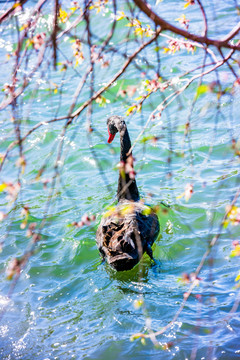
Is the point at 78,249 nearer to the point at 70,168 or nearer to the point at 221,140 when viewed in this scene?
the point at 70,168

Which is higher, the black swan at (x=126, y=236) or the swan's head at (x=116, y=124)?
the swan's head at (x=116, y=124)

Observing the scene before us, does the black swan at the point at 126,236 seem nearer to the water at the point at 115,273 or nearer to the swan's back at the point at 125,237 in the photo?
the swan's back at the point at 125,237

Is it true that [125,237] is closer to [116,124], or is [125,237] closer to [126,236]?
[126,236]

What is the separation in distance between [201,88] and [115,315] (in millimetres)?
2983

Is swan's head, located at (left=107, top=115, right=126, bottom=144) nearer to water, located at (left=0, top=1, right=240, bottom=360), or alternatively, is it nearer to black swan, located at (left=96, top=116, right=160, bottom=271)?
water, located at (left=0, top=1, right=240, bottom=360)

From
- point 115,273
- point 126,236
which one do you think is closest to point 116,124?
point 126,236

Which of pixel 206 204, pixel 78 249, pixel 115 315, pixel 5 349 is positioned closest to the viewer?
pixel 5 349

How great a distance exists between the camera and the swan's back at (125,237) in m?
4.64

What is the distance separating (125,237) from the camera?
4707 millimetres

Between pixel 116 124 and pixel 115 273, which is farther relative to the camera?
pixel 116 124

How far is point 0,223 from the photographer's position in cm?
645

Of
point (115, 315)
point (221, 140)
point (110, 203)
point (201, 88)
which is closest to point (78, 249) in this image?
point (110, 203)

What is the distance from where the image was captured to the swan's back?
464cm

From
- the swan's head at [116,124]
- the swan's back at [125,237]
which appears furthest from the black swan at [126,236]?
the swan's head at [116,124]
